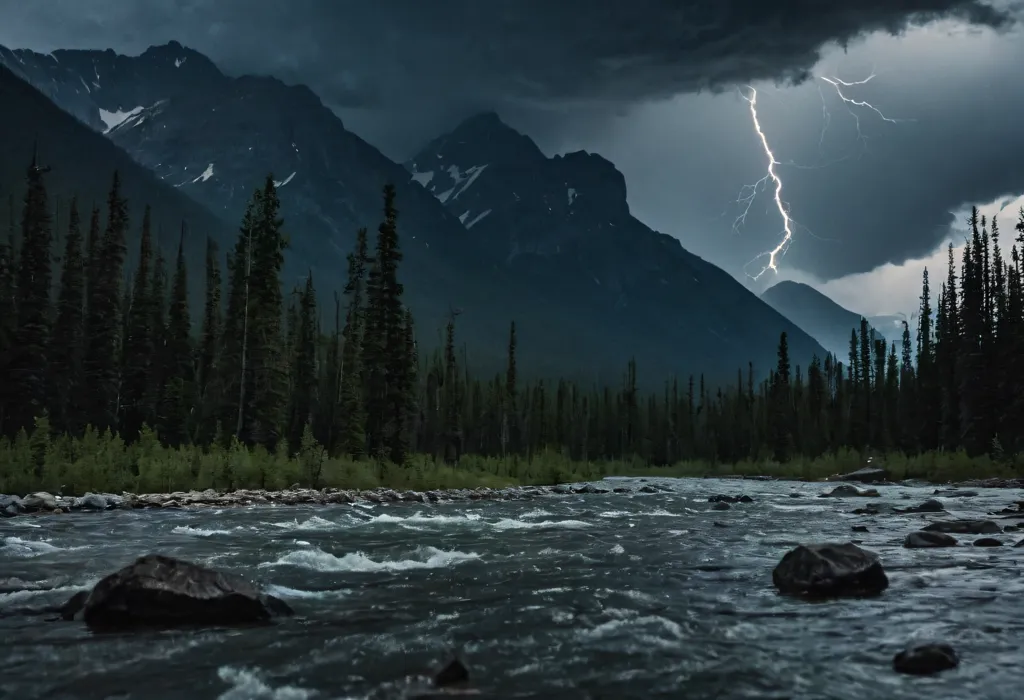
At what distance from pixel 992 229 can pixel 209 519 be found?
3230 inches

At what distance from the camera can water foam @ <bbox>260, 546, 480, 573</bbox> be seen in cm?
1221

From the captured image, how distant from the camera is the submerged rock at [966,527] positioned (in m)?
17.0

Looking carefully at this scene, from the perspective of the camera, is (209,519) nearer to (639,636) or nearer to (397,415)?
(639,636)

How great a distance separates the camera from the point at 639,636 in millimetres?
7613

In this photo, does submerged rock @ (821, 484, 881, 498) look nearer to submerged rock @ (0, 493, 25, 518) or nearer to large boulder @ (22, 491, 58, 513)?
large boulder @ (22, 491, 58, 513)

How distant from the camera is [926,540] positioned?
1507 centimetres

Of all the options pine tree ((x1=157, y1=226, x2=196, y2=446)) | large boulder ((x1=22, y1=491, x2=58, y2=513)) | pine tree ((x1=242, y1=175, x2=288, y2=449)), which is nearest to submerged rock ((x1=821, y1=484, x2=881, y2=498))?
large boulder ((x1=22, y1=491, x2=58, y2=513))

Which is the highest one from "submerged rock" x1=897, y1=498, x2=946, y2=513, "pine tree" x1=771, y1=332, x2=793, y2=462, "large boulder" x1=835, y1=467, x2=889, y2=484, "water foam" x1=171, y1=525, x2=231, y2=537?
"pine tree" x1=771, y1=332, x2=793, y2=462

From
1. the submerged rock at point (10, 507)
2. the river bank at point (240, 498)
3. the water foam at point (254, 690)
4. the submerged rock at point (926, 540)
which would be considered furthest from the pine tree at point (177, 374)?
the water foam at point (254, 690)

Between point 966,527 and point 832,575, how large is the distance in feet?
33.1

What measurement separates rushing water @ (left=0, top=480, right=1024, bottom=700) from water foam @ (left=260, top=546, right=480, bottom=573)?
64 millimetres

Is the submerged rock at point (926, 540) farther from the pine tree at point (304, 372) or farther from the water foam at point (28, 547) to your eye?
the pine tree at point (304, 372)

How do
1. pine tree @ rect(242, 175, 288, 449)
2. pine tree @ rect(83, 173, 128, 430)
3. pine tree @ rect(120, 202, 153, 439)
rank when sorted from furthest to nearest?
pine tree @ rect(120, 202, 153, 439) → pine tree @ rect(83, 173, 128, 430) → pine tree @ rect(242, 175, 288, 449)

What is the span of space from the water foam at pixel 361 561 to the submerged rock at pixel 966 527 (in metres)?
12.1
